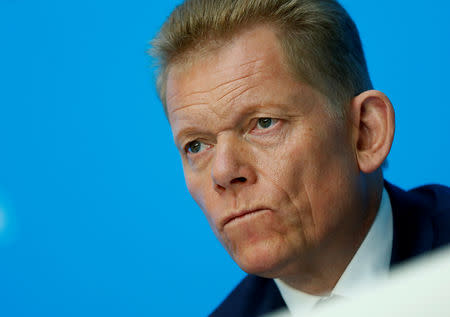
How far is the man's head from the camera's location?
1.33 m

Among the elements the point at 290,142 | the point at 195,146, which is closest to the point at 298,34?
the point at 290,142

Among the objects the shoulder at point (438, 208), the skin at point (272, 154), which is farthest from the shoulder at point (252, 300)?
the shoulder at point (438, 208)

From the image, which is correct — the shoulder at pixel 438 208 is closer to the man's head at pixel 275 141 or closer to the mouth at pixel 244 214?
the man's head at pixel 275 141

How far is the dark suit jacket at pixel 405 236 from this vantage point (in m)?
1.51

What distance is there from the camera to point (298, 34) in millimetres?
1469

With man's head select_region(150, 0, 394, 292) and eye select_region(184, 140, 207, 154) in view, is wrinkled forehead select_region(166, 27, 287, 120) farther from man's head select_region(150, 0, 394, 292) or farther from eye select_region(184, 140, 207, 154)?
eye select_region(184, 140, 207, 154)

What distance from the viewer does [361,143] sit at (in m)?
1.48

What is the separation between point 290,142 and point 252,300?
2.24ft

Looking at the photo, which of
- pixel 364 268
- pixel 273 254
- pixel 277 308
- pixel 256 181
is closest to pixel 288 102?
pixel 256 181

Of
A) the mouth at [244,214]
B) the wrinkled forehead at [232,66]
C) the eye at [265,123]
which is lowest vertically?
the mouth at [244,214]

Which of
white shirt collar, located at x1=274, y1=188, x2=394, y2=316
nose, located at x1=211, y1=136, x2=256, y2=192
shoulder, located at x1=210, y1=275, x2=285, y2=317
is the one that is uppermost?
nose, located at x1=211, y1=136, x2=256, y2=192

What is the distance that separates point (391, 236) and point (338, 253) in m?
0.18

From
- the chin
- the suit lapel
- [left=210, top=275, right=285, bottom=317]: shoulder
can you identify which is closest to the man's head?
the chin

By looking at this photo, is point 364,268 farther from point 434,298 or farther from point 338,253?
point 434,298
